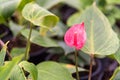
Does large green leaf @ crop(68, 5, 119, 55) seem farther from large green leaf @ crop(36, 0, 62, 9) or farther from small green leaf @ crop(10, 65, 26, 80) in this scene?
large green leaf @ crop(36, 0, 62, 9)

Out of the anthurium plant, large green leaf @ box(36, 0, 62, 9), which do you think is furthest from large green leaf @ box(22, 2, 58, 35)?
large green leaf @ box(36, 0, 62, 9)

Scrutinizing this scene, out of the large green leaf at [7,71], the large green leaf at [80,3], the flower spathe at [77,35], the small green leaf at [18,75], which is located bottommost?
the large green leaf at [80,3]

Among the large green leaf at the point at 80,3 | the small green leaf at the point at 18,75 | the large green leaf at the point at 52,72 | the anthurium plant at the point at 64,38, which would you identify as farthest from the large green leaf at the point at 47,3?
the small green leaf at the point at 18,75

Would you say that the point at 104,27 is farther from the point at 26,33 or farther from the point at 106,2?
the point at 106,2

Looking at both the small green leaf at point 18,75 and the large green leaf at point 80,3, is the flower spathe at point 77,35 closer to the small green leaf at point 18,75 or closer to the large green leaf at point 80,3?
the small green leaf at point 18,75

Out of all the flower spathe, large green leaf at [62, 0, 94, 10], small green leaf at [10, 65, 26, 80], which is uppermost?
the flower spathe

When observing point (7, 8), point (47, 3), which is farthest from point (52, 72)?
point (47, 3)

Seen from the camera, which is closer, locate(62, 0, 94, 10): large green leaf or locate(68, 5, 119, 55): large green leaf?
locate(68, 5, 119, 55): large green leaf
